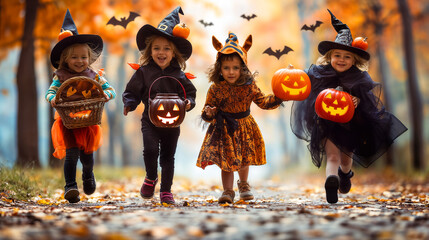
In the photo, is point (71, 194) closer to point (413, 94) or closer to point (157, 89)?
point (157, 89)

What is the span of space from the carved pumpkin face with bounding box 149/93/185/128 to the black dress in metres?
1.91

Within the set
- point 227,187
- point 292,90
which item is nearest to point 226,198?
point 227,187

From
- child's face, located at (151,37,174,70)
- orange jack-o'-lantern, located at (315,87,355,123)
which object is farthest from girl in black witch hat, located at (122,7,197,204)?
orange jack-o'-lantern, located at (315,87,355,123)

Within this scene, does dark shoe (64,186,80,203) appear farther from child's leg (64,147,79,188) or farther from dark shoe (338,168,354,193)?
dark shoe (338,168,354,193)

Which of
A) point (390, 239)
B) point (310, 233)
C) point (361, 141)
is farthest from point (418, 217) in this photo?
point (361, 141)

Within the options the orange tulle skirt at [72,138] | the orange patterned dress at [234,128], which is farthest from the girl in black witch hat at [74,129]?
the orange patterned dress at [234,128]

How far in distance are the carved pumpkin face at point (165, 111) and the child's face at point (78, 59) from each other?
1139 millimetres

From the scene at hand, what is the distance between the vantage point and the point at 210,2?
15.1m

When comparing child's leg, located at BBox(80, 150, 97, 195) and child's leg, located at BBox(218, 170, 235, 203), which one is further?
child's leg, located at BBox(80, 150, 97, 195)

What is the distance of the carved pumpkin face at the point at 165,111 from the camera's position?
18.1 feet

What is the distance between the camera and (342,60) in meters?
6.12

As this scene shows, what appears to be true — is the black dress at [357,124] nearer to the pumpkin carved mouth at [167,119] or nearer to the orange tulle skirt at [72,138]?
the pumpkin carved mouth at [167,119]

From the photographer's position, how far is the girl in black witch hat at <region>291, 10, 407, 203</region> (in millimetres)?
6016

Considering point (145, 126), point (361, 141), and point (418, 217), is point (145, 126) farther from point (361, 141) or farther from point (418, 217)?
point (418, 217)
